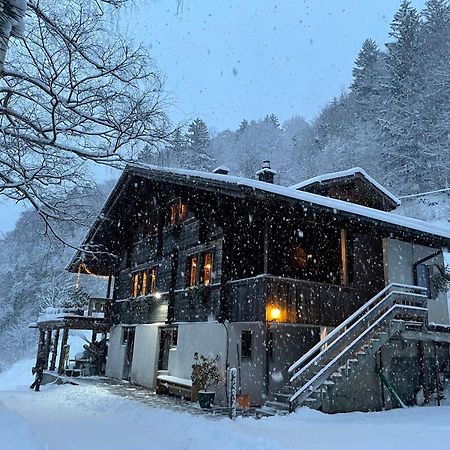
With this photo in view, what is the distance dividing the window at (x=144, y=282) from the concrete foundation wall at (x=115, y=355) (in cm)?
245

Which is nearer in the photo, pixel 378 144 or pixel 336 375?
pixel 336 375

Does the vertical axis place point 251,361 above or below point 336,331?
below

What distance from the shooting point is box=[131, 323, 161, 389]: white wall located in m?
19.0

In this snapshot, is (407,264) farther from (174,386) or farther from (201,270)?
(174,386)

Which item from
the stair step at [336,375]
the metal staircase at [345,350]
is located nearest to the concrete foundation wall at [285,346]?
the metal staircase at [345,350]

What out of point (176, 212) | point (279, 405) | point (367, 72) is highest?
point (367, 72)

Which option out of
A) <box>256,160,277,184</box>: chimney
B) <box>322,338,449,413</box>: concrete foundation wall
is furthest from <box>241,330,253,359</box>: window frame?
<box>256,160,277,184</box>: chimney

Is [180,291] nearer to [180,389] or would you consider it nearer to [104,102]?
[180,389]

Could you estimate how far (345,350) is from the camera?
12445mm

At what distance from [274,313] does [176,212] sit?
820cm

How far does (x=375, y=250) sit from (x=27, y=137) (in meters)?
12.6

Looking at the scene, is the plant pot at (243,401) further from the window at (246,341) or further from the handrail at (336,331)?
the window at (246,341)

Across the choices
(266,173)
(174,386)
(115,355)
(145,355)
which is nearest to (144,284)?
(145,355)

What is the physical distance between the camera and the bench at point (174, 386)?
48.3 ft
